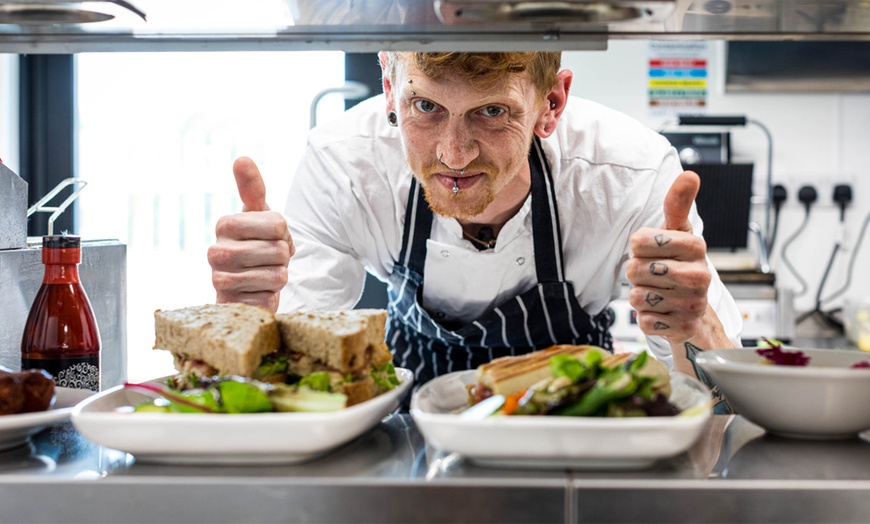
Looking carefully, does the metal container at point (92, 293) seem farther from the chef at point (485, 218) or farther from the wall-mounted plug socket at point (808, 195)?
the wall-mounted plug socket at point (808, 195)

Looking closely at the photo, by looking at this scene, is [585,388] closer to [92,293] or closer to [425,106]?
[425,106]

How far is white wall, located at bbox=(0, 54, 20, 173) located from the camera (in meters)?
2.77

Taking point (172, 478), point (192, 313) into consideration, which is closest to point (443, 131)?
point (192, 313)

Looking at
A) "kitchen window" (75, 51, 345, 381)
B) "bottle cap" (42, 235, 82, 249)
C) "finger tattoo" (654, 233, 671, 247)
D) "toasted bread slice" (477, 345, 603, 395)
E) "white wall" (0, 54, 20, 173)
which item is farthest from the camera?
"kitchen window" (75, 51, 345, 381)

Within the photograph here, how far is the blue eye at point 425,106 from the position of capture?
4.31 ft

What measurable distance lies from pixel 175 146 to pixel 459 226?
1.75m

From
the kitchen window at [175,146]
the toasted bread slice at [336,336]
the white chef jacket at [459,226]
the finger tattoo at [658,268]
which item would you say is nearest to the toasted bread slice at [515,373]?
the toasted bread slice at [336,336]

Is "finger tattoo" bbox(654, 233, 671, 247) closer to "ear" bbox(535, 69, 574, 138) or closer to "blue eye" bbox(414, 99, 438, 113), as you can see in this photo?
"blue eye" bbox(414, 99, 438, 113)

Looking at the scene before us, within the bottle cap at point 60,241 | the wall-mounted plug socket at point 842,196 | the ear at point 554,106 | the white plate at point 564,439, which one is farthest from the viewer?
the wall-mounted plug socket at point 842,196

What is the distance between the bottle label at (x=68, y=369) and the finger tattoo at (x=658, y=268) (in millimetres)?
652

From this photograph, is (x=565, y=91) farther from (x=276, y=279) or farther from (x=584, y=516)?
(x=584, y=516)

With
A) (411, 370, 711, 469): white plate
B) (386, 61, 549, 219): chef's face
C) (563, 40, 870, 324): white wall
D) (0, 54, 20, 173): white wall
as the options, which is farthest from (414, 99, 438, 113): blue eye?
(0, 54, 20, 173): white wall

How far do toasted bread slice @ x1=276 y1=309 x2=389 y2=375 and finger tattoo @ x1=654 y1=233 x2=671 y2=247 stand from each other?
1.27 ft

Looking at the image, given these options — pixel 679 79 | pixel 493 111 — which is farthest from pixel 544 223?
pixel 679 79
